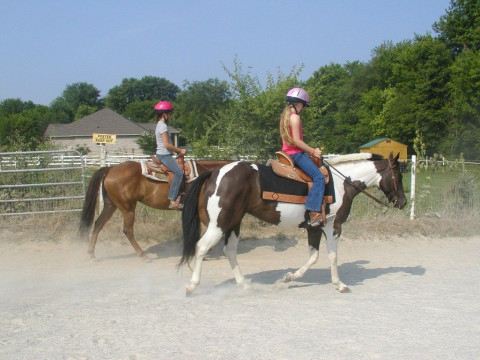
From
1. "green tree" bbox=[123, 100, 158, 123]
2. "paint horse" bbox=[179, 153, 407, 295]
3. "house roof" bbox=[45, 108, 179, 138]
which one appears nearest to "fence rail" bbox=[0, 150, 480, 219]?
"paint horse" bbox=[179, 153, 407, 295]

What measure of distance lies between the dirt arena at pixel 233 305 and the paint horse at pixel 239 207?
581mm

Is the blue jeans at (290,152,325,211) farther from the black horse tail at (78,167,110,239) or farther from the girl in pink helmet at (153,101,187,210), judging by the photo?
the black horse tail at (78,167,110,239)

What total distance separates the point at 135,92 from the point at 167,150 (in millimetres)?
113891

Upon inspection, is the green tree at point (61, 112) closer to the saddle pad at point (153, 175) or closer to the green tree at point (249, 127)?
the green tree at point (249, 127)

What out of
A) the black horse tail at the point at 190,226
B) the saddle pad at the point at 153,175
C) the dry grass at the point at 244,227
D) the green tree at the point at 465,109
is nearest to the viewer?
the black horse tail at the point at 190,226

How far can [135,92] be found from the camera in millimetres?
117875

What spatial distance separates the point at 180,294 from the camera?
6.32 m

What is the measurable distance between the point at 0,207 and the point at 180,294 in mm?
6513

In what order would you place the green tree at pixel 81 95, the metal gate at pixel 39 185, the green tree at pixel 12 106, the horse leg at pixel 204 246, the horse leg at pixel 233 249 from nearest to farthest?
the horse leg at pixel 204 246 < the horse leg at pixel 233 249 < the metal gate at pixel 39 185 < the green tree at pixel 12 106 < the green tree at pixel 81 95

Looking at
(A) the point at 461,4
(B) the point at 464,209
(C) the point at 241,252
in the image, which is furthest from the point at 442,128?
(C) the point at 241,252

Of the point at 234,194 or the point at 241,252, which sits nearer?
the point at 234,194

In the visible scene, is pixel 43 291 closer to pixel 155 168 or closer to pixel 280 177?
pixel 155 168

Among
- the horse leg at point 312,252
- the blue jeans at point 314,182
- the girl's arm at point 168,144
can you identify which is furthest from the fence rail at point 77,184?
the blue jeans at point 314,182

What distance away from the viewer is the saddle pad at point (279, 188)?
20.8 feet
